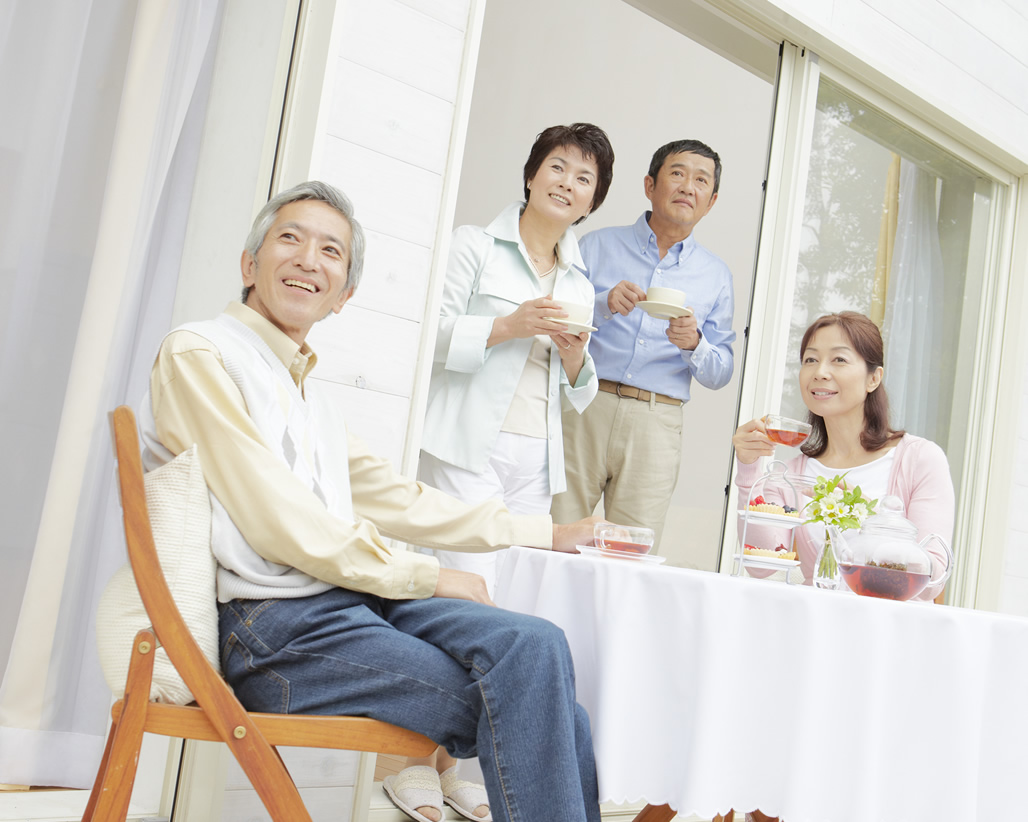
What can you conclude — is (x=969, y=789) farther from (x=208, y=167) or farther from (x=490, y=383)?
(x=208, y=167)

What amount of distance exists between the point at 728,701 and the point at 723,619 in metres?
0.10

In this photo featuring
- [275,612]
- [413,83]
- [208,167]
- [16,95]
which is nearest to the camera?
[275,612]

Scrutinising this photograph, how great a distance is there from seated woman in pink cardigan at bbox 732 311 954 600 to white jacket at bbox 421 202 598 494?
62cm

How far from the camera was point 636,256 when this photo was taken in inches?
126

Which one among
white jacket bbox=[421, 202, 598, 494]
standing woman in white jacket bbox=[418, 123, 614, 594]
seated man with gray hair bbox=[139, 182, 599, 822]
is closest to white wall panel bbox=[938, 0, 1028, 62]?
standing woman in white jacket bbox=[418, 123, 614, 594]

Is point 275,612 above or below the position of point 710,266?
below

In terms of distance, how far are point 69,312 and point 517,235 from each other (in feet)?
3.92

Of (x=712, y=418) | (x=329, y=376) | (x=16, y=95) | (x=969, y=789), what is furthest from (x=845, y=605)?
(x=712, y=418)

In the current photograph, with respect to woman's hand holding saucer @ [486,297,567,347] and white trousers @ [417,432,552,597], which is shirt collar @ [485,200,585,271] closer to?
woman's hand holding saucer @ [486,297,567,347]

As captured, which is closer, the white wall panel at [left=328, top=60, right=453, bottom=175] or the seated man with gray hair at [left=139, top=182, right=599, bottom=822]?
the seated man with gray hair at [left=139, top=182, right=599, bottom=822]

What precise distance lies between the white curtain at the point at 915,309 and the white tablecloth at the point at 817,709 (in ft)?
10.5

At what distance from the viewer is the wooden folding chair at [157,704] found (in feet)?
4.03

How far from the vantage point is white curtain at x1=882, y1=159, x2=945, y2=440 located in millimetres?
4234

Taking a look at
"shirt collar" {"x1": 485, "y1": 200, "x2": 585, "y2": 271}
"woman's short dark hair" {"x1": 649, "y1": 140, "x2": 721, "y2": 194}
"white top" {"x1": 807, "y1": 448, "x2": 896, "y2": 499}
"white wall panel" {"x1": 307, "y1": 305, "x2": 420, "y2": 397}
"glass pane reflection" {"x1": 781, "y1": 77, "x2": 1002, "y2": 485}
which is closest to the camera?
"white top" {"x1": 807, "y1": 448, "x2": 896, "y2": 499}
